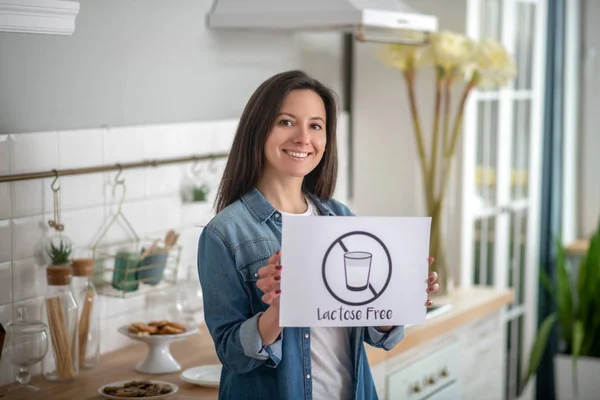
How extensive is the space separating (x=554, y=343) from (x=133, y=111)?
111 inches

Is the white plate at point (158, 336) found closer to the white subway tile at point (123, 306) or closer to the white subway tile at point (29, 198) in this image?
the white subway tile at point (123, 306)

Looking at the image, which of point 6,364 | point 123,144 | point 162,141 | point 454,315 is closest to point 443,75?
point 454,315

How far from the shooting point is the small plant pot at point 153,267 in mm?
2465

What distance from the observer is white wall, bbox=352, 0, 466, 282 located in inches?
139

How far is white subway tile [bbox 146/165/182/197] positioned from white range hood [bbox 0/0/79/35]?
518mm

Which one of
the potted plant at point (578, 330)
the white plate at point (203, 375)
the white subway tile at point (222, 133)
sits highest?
the white subway tile at point (222, 133)

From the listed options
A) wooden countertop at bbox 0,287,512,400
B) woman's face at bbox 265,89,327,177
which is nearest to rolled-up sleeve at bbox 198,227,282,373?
woman's face at bbox 265,89,327,177

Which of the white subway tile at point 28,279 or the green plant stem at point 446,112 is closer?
the white subway tile at point 28,279

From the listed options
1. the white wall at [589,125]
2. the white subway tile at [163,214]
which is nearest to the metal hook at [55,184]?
the white subway tile at [163,214]

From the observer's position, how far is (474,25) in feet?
11.4

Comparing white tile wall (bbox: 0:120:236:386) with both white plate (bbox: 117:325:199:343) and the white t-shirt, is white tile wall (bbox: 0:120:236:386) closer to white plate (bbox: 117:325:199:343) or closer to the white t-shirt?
white plate (bbox: 117:325:199:343)

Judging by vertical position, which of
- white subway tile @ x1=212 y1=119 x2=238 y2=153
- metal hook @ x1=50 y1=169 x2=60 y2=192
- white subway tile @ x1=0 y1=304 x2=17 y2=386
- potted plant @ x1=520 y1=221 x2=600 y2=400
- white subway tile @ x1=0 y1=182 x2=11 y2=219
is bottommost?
potted plant @ x1=520 y1=221 x2=600 y2=400

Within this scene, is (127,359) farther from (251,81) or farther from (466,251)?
(466,251)

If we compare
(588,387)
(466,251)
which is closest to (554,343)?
(588,387)
